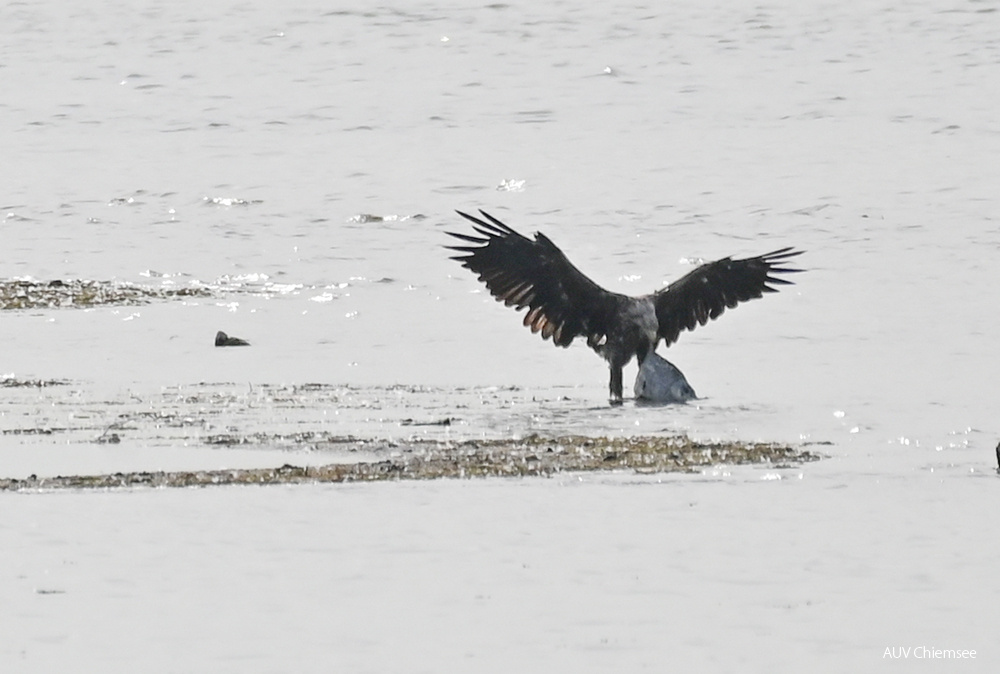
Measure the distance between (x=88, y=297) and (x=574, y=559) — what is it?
10241mm

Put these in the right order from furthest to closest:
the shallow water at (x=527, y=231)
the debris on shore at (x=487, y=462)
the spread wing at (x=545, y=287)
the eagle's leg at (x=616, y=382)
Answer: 1. the spread wing at (x=545, y=287)
2. the eagle's leg at (x=616, y=382)
3. the debris on shore at (x=487, y=462)
4. the shallow water at (x=527, y=231)

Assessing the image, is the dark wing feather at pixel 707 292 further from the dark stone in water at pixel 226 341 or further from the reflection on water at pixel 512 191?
the dark stone in water at pixel 226 341

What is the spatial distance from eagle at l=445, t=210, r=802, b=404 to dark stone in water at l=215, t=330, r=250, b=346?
7.96 feet

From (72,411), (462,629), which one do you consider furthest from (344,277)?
(462,629)

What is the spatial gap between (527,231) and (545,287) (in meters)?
12.3

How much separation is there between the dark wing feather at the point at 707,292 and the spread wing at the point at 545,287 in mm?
273

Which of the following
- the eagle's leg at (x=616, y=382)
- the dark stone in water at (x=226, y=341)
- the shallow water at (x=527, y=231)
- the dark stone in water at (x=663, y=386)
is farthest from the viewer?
the dark stone in water at (x=226, y=341)

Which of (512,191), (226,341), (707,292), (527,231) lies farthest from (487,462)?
(512,191)

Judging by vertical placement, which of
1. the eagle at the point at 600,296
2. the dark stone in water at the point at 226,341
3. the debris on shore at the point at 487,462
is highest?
the eagle at the point at 600,296

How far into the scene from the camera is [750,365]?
13.2 metres

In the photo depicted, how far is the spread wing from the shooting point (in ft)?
38.9

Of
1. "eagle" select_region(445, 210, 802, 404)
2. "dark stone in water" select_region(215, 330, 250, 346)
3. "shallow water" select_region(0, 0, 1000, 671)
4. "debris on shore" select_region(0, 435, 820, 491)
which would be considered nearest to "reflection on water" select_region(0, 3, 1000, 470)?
"shallow water" select_region(0, 0, 1000, 671)

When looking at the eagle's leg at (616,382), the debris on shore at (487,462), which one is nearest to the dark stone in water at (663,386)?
the eagle's leg at (616,382)

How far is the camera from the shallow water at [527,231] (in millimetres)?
7113
